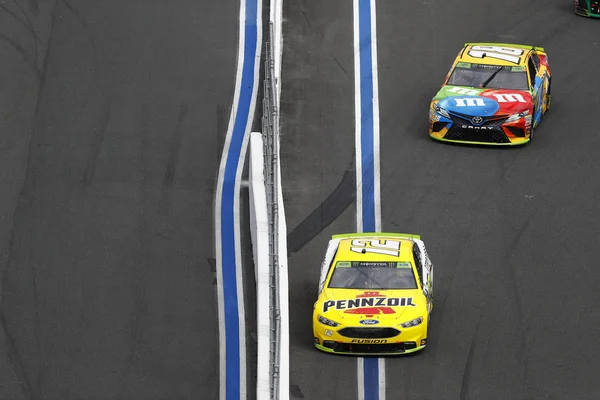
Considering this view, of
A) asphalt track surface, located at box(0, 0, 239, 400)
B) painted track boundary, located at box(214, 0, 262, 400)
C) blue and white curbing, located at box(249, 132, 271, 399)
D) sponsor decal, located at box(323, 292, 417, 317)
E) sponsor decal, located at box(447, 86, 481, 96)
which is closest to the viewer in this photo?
blue and white curbing, located at box(249, 132, 271, 399)

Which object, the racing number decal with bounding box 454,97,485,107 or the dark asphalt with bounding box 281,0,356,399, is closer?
the dark asphalt with bounding box 281,0,356,399

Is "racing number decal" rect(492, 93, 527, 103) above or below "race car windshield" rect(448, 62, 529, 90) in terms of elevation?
below

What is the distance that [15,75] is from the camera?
82.9 feet

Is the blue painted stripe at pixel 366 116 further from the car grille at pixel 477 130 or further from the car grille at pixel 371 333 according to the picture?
the car grille at pixel 371 333

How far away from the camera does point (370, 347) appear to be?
1977 centimetres

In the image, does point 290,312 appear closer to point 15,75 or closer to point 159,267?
point 159,267

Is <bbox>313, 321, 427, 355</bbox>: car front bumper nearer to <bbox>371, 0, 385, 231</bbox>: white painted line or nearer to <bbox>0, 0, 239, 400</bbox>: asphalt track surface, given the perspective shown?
<bbox>0, 0, 239, 400</bbox>: asphalt track surface

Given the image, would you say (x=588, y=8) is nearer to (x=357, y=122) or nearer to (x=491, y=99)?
(x=491, y=99)

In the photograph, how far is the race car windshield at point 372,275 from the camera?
67.0 ft

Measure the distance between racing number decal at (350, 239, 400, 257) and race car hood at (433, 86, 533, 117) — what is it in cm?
488

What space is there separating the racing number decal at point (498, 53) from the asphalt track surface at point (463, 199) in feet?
3.41

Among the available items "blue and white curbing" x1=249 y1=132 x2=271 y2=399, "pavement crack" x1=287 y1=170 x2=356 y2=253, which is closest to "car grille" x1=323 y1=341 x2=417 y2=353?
"blue and white curbing" x1=249 y1=132 x2=271 y2=399

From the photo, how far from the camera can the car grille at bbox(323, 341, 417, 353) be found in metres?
19.7

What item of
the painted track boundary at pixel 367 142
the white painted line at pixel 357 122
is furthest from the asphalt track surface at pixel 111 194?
the white painted line at pixel 357 122
